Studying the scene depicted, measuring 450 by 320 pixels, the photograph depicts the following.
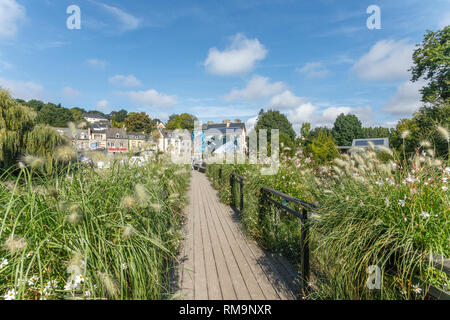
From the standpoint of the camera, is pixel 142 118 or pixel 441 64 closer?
pixel 441 64

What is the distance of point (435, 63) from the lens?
50.2 feet

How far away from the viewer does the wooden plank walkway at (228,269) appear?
2229mm

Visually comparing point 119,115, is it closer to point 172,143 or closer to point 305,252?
point 172,143

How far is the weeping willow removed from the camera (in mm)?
11672

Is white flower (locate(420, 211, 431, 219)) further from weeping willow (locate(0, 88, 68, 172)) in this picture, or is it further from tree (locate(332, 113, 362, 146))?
tree (locate(332, 113, 362, 146))

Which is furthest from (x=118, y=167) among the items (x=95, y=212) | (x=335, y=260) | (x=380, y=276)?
(x=380, y=276)

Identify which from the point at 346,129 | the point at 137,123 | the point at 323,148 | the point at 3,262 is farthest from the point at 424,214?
the point at 137,123

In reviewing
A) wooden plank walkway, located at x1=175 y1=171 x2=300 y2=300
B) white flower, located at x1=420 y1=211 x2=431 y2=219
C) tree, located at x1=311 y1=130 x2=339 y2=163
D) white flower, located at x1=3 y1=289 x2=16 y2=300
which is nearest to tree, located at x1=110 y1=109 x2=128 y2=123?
tree, located at x1=311 y1=130 x2=339 y2=163

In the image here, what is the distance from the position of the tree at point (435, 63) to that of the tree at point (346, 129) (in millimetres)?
31293

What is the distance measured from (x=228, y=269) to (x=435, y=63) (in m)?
21.0

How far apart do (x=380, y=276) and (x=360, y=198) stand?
472 mm

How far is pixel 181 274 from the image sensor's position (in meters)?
2.61
